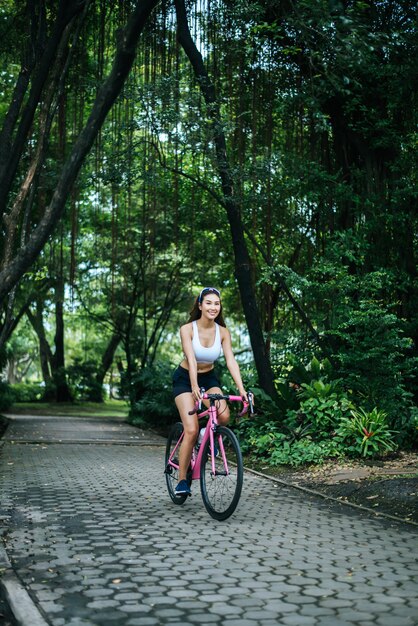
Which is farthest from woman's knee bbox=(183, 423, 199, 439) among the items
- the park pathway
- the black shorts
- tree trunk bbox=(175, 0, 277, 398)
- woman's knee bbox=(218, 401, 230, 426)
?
tree trunk bbox=(175, 0, 277, 398)

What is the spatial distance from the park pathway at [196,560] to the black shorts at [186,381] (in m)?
1.15

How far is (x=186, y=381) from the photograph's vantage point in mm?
7305

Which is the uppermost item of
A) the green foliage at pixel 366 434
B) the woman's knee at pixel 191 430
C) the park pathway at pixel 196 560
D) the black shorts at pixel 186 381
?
the black shorts at pixel 186 381

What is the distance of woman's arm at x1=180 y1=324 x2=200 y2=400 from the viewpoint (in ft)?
22.6

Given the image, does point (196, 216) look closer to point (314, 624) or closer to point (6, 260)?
point (6, 260)

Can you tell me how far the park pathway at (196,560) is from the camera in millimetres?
4043

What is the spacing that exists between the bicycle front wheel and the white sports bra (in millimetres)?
681

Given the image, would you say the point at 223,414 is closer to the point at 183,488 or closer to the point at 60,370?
the point at 183,488

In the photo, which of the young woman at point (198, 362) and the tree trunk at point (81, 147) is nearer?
the young woman at point (198, 362)

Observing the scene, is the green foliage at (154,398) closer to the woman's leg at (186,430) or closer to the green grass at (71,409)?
the green grass at (71,409)

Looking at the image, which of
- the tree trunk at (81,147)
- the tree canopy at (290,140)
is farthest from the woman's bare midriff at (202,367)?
the tree canopy at (290,140)

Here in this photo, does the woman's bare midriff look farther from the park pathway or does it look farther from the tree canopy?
the tree canopy

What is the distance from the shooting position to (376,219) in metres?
13.1

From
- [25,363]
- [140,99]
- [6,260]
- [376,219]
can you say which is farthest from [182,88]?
[25,363]
